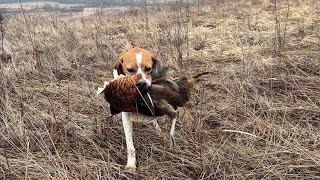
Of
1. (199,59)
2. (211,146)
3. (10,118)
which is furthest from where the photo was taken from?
(199,59)

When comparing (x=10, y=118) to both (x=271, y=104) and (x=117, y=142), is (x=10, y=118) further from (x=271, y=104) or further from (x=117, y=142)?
(x=271, y=104)

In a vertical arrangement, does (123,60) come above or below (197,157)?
above

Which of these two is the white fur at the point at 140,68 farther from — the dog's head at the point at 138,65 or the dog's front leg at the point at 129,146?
the dog's front leg at the point at 129,146

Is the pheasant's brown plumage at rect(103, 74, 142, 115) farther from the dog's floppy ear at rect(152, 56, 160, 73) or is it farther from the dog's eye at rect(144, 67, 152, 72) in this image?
the dog's floppy ear at rect(152, 56, 160, 73)

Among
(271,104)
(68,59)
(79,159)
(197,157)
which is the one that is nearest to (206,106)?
(271,104)

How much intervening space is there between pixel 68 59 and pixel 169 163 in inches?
146

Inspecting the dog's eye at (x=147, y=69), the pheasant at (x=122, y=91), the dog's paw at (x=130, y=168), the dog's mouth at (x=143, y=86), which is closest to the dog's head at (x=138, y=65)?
the dog's eye at (x=147, y=69)

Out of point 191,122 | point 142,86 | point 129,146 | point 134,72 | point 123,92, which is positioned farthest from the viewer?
point 191,122

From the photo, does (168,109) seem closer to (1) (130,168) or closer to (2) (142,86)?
(2) (142,86)

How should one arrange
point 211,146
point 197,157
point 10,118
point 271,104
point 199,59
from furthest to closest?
point 199,59 → point 271,104 → point 10,118 → point 211,146 → point 197,157

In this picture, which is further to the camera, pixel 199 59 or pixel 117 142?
pixel 199 59

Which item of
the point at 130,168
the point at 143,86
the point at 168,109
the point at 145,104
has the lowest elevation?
the point at 130,168

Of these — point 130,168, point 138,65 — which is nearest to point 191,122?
Answer: point 138,65

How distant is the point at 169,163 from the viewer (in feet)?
8.74
